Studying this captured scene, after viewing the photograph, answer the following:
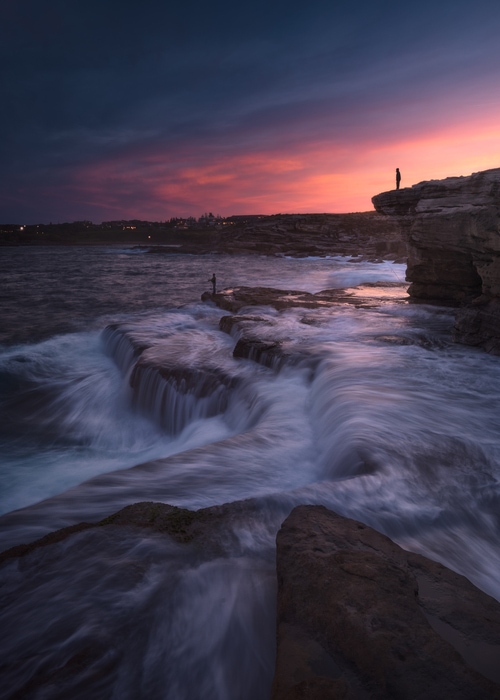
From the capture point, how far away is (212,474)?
15.2 ft

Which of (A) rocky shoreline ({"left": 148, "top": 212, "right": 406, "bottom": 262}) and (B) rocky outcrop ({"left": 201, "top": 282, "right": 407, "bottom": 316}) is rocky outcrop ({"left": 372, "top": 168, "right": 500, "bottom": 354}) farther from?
(A) rocky shoreline ({"left": 148, "top": 212, "right": 406, "bottom": 262})

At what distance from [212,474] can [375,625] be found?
2.80m

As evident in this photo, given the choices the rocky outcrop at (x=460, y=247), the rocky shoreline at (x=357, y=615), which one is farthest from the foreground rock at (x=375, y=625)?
the rocky outcrop at (x=460, y=247)

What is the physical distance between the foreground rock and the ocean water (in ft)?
1.51

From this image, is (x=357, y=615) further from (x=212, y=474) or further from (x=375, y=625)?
(x=212, y=474)

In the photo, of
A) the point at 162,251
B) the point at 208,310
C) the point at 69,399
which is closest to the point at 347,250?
the point at 162,251

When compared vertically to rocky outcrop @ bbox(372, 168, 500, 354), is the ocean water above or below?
below

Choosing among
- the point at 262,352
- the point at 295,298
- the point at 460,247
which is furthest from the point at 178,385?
the point at 295,298

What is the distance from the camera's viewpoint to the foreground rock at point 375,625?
70.2 inches

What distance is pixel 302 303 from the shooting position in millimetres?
14547

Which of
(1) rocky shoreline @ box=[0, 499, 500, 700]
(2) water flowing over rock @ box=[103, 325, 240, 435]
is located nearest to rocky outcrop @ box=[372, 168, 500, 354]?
(2) water flowing over rock @ box=[103, 325, 240, 435]

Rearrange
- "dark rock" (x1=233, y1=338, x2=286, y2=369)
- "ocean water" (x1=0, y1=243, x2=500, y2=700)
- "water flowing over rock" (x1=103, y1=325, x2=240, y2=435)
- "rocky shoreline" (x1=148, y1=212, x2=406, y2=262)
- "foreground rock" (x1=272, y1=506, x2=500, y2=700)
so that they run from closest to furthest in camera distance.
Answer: "foreground rock" (x1=272, y1=506, x2=500, y2=700)
"ocean water" (x1=0, y1=243, x2=500, y2=700)
"water flowing over rock" (x1=103, y1=325, x2=240, y2=435)
"dark rock" (x1=233, y1=338, x2=286, y2=369)
"rocky shoreline" (x1=148, y1=212, x2=406, y2=262)

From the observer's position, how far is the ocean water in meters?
2.35

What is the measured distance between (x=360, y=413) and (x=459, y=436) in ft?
4.26
